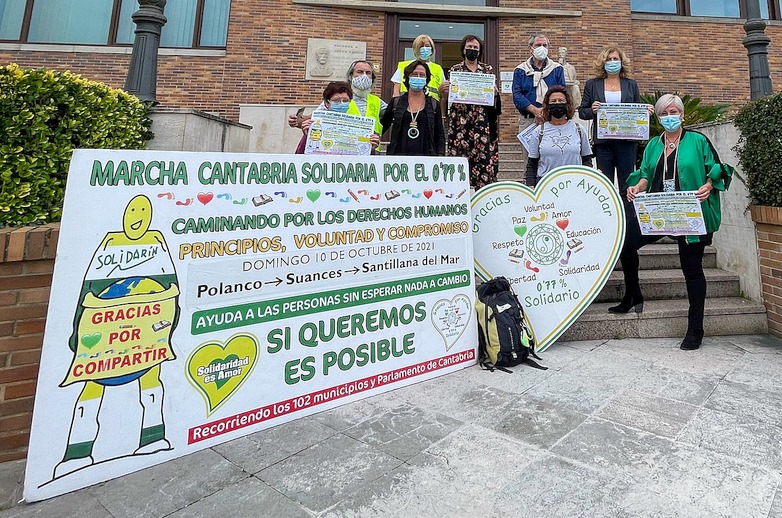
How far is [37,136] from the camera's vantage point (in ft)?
7.66

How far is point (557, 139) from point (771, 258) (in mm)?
2281

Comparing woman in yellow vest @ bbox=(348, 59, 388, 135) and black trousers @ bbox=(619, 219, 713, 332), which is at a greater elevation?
woman in yellow vest @ bbox=(348, 59, 388, 135)

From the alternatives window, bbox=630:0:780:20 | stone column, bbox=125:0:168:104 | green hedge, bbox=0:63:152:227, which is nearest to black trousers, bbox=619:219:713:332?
green hedge, bbox=0:63:152:227

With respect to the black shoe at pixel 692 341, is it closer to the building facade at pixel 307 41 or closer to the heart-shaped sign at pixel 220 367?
the heart-shaped sign at pixel 220 367

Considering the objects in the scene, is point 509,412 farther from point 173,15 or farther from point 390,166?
point 173,15

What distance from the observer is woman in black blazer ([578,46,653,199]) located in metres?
3.89

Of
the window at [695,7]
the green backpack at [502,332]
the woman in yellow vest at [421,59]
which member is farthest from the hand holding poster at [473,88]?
the window at [695,7]

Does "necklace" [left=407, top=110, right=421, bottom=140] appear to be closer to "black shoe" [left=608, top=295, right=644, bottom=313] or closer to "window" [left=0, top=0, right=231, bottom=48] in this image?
"black shoe" [left=608, top=295, right=644, bottom=313]

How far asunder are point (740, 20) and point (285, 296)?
14983mm

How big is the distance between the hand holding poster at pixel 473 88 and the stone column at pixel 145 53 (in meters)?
3.13

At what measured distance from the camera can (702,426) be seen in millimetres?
2137

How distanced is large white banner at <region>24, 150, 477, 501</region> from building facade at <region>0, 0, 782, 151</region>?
717 cm

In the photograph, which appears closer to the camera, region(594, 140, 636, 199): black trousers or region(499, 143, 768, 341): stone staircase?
region(499, 143, 768, 341): stone staircase

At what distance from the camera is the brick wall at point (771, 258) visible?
11.8ft
